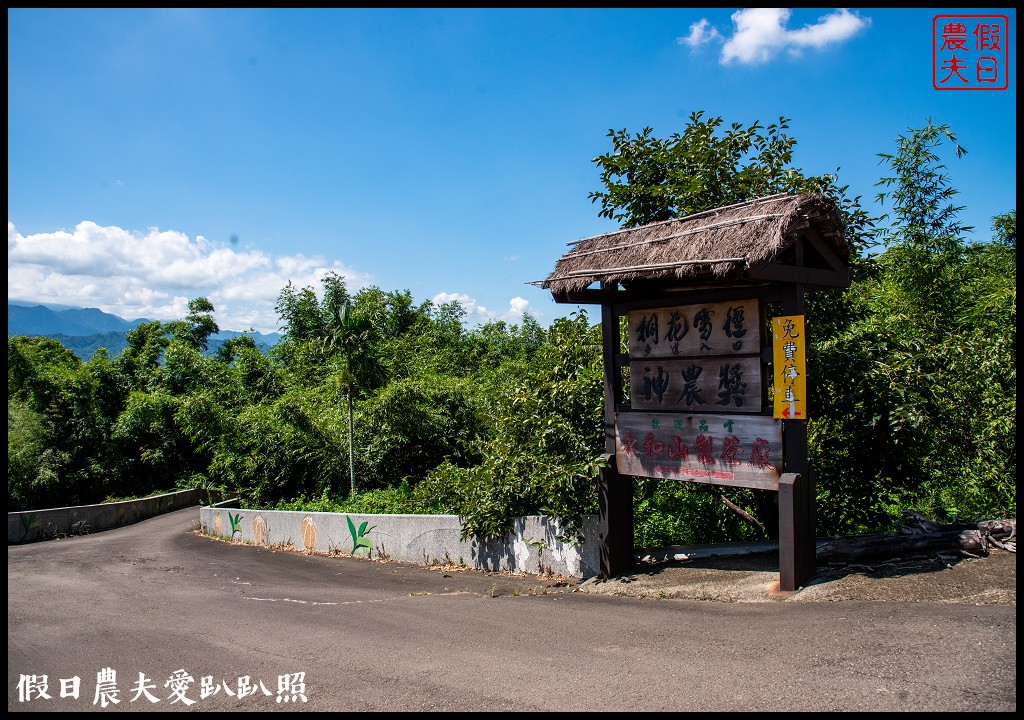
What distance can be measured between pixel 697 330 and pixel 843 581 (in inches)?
111

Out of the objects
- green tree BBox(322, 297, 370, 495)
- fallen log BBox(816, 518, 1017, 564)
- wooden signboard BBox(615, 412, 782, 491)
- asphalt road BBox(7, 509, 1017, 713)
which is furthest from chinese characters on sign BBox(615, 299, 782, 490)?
green tree BBox(322, 297, 370, 495)

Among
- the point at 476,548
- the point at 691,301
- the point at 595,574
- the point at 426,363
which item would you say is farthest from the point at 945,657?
the point at 426,363

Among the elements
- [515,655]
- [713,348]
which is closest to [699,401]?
[713,348]

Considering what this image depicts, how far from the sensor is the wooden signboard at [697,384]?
6.56 m

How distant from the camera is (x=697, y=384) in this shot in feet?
22.8

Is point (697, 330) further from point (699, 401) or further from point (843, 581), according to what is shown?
point (843, 581)

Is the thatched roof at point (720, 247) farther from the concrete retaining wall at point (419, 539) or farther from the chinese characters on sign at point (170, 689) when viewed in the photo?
the chinese characters on sign at point (170, 689)

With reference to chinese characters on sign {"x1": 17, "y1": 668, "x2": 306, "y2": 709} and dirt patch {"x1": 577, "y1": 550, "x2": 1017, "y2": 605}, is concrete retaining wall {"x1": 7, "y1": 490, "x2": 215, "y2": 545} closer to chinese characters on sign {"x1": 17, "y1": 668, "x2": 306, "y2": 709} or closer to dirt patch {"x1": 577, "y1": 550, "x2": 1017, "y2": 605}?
chinese characters on sign {"x1": 17, "y1": 668, "x2": 306, "y2": 709}

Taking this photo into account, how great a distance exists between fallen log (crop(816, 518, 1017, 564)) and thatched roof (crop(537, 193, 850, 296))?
9.01 ft

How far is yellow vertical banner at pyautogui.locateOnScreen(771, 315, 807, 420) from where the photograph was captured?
6145mm

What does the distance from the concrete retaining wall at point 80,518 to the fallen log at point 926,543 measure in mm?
21205

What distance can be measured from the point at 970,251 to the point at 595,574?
10.3 meters

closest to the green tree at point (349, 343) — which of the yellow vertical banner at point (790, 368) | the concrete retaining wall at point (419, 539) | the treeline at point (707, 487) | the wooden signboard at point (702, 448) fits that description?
the treeline at point (707, 487)

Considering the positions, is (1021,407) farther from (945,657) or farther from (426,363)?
(426,363)
